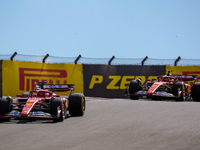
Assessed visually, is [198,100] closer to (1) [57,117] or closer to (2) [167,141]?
(1) [57,117]

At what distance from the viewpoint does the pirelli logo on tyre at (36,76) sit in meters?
20.8

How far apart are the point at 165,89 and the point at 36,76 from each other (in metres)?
6.93

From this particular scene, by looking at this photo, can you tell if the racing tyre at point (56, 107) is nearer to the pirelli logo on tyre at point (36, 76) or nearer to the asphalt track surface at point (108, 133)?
the asphalt track surface at point (108, 133)

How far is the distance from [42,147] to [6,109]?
14.1 feet

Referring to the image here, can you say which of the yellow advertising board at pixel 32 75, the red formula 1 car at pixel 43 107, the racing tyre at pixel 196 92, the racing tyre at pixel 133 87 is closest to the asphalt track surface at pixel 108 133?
the red formula 1 car at pixel 43 107

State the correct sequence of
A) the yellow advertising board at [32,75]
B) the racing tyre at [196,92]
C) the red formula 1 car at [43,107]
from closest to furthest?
the red formula 1 car at [43,107] → the racing tyre at [196,92] → the yellow advertising board at [32,75]

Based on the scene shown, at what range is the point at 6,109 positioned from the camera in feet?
35.6

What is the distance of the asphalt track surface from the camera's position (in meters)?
6.85

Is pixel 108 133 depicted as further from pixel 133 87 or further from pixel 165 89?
pixel 133 87

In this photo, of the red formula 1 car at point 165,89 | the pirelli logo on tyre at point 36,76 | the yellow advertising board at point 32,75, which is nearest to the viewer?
the red formula 1 car at point 165,89

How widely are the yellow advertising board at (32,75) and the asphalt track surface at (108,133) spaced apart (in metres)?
9.52

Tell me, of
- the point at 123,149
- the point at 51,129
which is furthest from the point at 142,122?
the point at 123,149

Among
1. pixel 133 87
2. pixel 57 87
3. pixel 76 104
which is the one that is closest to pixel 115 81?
pixel 133 87

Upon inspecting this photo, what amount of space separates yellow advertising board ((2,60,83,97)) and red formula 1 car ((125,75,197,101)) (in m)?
3.79
